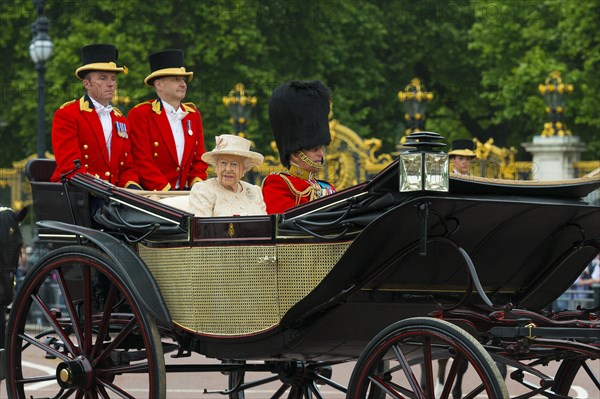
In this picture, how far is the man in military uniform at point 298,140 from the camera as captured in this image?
7250 millimetres

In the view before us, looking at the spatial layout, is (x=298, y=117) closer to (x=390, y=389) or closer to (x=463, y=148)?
(x=390, y=389)

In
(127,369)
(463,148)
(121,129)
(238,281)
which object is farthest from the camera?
(463,148)

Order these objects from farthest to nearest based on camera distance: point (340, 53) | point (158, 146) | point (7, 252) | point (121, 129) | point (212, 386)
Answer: point (340, 53) < point (212, 386) < point (7, 252) < point (158, 146) < point (121, 129)

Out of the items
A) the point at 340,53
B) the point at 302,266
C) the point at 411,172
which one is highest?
the point at 340,53

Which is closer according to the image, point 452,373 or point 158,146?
point 452,373

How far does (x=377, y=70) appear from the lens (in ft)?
130

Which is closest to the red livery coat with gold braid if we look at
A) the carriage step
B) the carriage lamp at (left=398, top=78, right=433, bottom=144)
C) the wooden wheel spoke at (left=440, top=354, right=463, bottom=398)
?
the wooden wheel spoke at (left=440, top=354, right=463, bottom=398)

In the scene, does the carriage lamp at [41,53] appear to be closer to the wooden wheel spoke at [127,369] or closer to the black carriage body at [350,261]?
the wooden wheel spoke at [127,369]

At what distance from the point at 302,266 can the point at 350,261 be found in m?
0.34

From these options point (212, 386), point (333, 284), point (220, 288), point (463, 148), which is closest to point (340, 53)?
point (463, 148)

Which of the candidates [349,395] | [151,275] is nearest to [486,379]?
[349,395]

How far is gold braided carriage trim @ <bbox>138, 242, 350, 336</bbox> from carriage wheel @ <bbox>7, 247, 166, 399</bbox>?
23 centimetres

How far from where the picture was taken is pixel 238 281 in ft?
22.6

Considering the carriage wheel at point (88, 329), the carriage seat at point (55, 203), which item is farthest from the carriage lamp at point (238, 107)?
the carriage wheel at point (88, 329)
